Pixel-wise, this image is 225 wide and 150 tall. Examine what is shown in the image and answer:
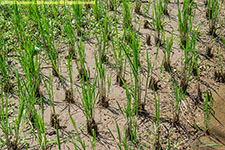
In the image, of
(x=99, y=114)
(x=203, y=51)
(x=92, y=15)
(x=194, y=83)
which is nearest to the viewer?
(x=99, y=114)

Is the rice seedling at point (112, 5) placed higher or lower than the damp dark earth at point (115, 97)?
higher

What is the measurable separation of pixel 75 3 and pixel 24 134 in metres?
1.50

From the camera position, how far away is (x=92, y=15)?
12.1ft

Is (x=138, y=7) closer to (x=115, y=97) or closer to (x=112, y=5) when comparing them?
(x=112, y=5)

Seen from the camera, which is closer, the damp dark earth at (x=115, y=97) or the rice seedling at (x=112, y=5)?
the damp dark earth at (x=115, y=97)

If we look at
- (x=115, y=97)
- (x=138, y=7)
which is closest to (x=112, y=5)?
(x=138, y=7)

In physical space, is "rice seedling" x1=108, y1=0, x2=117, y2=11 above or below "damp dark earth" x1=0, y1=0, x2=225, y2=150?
above

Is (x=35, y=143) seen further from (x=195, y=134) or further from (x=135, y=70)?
(x=195, y=134)

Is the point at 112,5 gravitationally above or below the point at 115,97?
above

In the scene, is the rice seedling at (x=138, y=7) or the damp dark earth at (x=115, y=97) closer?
the damp dark earth at (x=115, y=97)

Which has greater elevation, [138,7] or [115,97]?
[138,7]

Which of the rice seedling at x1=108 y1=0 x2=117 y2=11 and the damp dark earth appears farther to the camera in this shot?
the rice seedling at x1=108 y1=0 x2=117 y2=11

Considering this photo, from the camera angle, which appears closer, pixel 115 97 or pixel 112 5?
pixel 115 97

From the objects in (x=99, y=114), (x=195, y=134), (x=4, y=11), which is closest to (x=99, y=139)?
(x=99, y=114)
